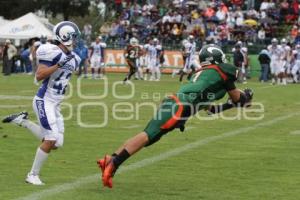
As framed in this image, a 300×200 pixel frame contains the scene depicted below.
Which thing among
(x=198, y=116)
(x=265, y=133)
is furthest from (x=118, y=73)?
(x=265, y=133)

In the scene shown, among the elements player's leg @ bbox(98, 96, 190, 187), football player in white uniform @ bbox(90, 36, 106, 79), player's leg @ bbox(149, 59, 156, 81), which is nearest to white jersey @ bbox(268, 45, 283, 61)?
player's leg @ bbox(149, 59, 156, 81)

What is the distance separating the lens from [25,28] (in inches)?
1330

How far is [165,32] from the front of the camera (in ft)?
111

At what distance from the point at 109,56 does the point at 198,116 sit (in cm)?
1835

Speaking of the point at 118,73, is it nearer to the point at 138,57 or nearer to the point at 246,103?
the point at 138,57

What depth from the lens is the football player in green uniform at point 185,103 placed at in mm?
6785

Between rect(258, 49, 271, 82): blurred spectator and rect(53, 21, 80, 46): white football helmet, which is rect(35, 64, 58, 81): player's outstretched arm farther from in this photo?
rect(258, 49, 271, 82): blurred spectator

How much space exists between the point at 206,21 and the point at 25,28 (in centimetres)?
801

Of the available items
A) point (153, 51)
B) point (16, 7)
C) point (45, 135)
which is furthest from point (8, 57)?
point (45, 135)

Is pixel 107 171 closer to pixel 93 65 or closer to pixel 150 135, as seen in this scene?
pixel 150 135

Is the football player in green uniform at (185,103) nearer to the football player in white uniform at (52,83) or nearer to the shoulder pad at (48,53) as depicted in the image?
the football player in white uniform at (52,83)

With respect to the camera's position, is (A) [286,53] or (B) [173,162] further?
(A) [286,53]

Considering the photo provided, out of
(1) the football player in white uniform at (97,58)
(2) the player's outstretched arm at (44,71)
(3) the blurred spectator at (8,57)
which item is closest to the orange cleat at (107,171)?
(2) the player's outstretched arm at (44,71)

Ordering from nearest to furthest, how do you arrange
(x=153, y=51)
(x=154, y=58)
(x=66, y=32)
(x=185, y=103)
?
(x=185, y=103)
(x=66, y=32)
(x=154, y=58)
(x=153, y=51)
